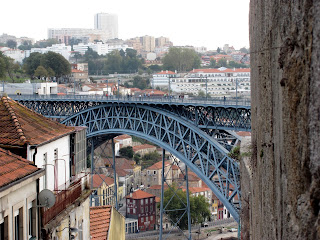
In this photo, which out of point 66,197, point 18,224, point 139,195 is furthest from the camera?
point 139,195

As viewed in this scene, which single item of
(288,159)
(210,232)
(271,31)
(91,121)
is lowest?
(210,232)

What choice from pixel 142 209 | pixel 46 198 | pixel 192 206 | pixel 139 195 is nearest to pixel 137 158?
pixel 139 195

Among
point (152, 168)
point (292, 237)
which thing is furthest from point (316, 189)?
point (152, 168)

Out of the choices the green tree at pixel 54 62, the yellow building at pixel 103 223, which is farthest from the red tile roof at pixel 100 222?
the green tree at pixel 54 62

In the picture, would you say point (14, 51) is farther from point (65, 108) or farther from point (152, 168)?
point (65, 108)

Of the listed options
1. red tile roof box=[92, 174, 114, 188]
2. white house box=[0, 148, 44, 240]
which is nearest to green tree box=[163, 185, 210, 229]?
red tile roof box=[92, 174, 114, 188]

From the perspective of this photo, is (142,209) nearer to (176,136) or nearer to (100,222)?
(176,136)

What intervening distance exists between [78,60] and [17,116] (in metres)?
129

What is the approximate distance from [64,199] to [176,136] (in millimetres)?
25240

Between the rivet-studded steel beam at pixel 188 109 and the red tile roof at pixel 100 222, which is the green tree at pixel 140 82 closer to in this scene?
the rivet-studded steel beam at pixel 188 109

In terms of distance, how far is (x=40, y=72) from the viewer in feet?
247

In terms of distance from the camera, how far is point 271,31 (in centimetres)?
307

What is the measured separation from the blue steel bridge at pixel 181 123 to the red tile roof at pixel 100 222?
1654cm

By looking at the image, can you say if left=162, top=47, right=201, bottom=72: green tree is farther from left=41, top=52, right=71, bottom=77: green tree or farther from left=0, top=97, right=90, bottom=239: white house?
left=0, top=97, right=90, bottom=239: white house
